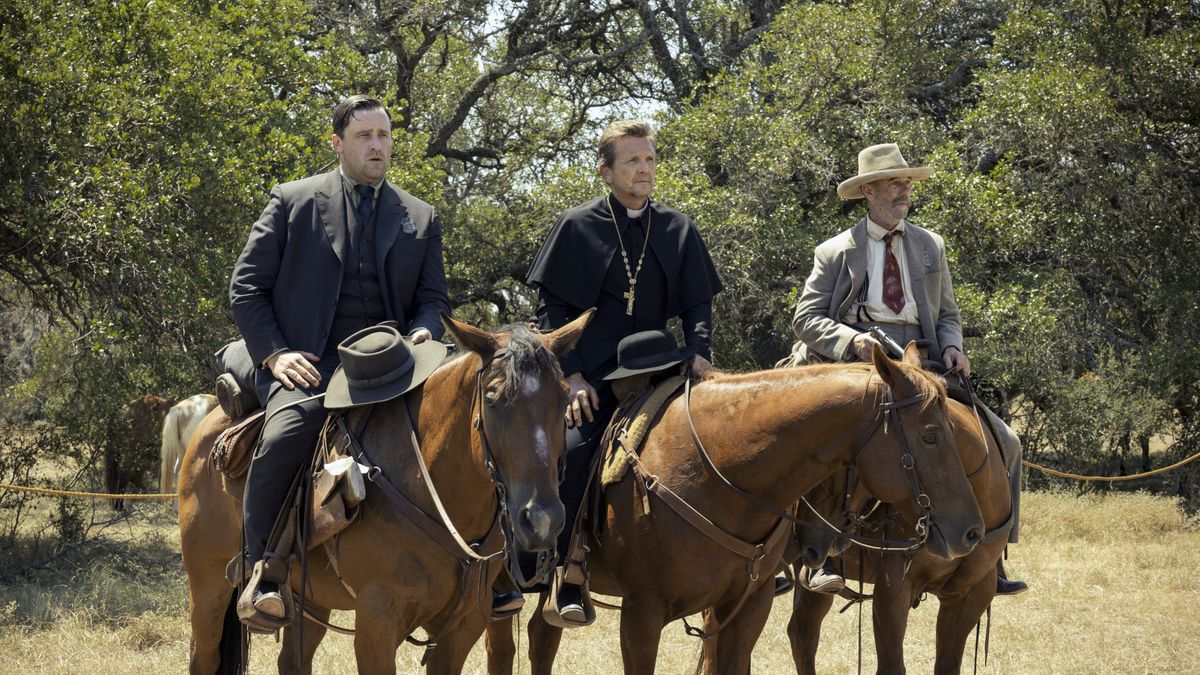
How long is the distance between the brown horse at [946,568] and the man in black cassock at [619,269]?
47.6 inches

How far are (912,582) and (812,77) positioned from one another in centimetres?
1012

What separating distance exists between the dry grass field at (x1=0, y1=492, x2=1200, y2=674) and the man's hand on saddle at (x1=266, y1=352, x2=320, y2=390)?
10.8 feet

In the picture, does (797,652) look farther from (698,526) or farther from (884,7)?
(884,7)

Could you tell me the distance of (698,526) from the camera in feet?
15.8

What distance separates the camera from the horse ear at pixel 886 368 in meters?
4.45

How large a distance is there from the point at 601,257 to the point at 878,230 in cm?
162

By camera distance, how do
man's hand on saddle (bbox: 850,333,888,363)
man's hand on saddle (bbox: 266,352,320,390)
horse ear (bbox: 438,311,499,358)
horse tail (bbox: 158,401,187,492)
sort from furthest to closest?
horse tail (bbox: 158,401,187,492) → man's hand on saddle (bbox: 850,333,888,363) → man's hand on saddle (bbox: 266,352,320,390) → horse ear (bbox: 438,311,499,358)

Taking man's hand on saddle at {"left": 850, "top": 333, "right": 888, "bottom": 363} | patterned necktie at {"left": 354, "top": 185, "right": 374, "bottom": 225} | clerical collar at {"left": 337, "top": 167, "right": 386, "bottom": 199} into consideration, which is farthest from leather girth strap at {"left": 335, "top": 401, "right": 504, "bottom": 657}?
man's hand on saddle at {"left": 850, "top": 333, "right": 888, "bottom": 363}

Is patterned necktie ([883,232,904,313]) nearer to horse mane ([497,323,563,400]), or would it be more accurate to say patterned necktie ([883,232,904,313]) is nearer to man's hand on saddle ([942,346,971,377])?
man's hand on saddle ([942,346,971,377])

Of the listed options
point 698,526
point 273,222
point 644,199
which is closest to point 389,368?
point 273,222

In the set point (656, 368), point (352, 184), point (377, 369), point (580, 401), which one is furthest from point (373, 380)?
point (656, 368)

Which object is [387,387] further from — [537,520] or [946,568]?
[946,568]

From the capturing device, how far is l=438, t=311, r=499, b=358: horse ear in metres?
4.00

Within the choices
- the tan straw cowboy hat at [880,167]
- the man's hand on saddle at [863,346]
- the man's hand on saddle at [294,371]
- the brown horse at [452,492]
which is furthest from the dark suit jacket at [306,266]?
the tan straw cowboy hat at [880,167]
